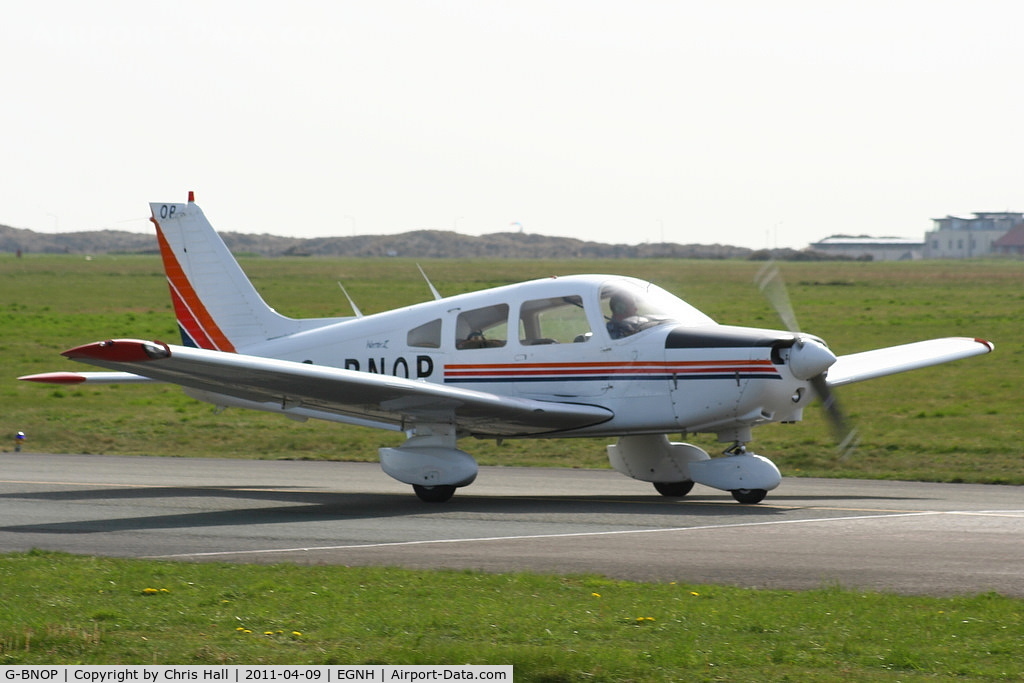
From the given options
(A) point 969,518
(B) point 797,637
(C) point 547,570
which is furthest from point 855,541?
(B) point 797,637

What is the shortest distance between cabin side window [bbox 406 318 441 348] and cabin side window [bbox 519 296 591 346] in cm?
113

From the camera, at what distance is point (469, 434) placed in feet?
50.6

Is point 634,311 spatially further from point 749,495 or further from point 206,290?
point 206,290

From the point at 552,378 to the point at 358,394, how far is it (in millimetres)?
2323

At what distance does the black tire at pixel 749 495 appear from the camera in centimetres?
1406

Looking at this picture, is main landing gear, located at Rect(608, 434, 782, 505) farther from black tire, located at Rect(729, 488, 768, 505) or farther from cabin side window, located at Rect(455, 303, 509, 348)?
cabin side window, located at Rect(455, 303, 509, 348)

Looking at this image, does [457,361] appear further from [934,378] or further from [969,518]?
[934,378]

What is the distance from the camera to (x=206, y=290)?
58.4 ft

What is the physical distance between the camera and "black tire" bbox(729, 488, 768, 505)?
46.1 feet

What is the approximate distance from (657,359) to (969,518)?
3640mm

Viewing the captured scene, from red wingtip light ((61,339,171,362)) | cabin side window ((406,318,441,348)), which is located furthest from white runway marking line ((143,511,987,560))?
cabin side window ((406,318,441,348))

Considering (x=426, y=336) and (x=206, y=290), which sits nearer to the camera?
(x=426, y=336)

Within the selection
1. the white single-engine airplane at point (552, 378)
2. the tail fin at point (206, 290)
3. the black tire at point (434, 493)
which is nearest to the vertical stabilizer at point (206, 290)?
the tail fin at point (206, 290)

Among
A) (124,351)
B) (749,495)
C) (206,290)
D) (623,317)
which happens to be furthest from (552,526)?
(206,290)
